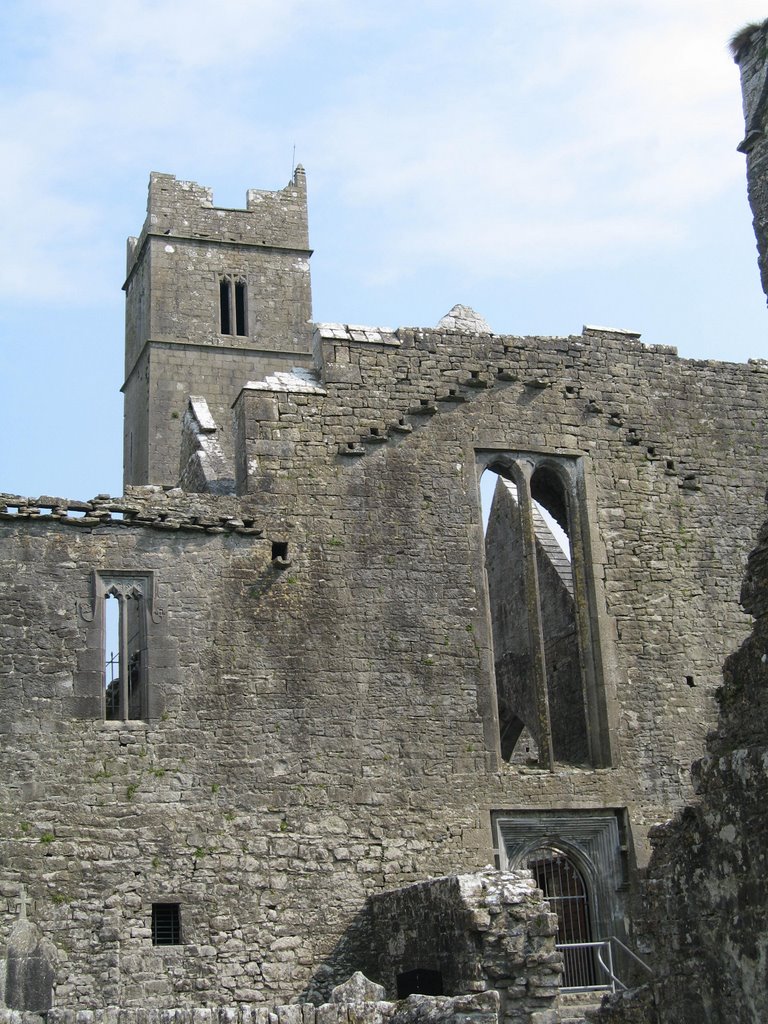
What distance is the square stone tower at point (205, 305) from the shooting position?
3291 centimetres

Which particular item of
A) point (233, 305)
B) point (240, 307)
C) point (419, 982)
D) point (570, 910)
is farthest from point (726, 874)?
point (240, 307)

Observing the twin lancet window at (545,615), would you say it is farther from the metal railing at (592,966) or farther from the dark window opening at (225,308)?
the dark window opening at (225,308)

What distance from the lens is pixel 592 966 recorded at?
15.8 m

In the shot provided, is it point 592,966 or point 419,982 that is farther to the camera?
point 592,966

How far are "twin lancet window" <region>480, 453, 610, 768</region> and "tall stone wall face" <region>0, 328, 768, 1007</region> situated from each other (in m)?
0.16

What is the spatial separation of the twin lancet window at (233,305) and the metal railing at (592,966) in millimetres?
20975

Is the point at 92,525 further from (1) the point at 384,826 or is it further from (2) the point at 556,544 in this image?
(2) the point at 556,544

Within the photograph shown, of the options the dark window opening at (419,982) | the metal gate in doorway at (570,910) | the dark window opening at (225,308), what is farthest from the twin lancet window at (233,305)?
the dark window opening at (419,982)

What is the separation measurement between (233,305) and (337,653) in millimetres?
19664

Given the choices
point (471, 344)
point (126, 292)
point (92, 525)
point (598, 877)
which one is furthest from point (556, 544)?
point (126, 292)

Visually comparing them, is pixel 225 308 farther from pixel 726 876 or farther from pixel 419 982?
pixel 726 876

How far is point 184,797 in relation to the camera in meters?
14.5

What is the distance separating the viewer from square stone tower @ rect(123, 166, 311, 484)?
32906 millimetres

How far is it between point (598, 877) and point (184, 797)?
4993 millimetres
